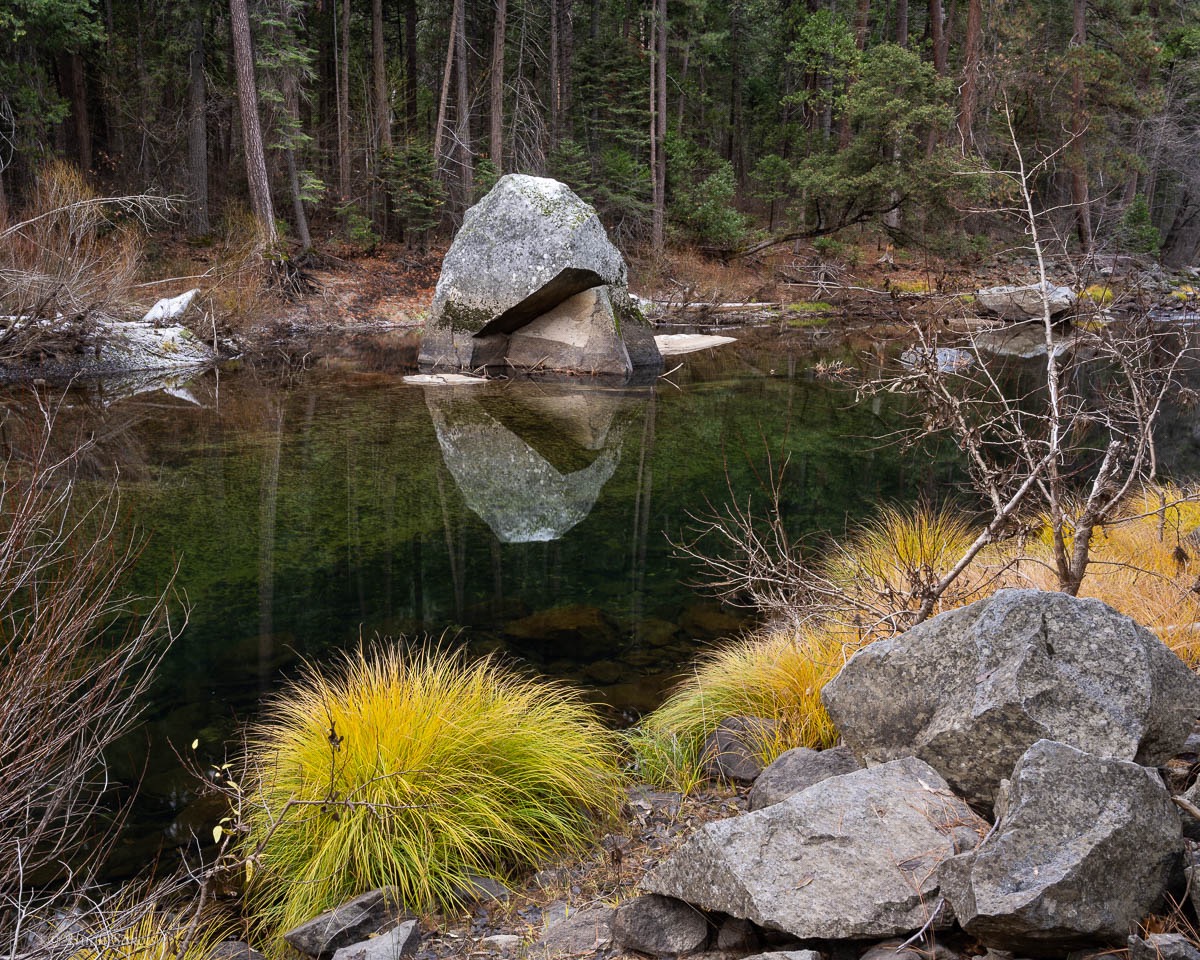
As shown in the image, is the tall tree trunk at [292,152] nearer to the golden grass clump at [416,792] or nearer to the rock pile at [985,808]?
the golden grass clump at [416,792]

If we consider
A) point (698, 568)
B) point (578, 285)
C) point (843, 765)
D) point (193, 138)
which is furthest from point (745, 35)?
point (843, 765)

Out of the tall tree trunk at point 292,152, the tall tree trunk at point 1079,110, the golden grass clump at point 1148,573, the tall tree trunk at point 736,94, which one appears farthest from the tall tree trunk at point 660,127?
the golden grass clump at point 1148,573

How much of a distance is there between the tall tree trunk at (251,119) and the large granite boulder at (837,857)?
19.2 m

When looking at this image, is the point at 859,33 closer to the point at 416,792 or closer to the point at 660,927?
the point at 416,792

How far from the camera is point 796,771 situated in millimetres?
3723

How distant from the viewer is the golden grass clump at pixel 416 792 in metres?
3.34

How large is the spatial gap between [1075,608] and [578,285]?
13.0 meters

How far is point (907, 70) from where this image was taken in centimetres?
2348

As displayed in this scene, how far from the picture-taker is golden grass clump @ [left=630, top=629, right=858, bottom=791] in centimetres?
423

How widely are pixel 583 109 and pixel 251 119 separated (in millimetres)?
12770

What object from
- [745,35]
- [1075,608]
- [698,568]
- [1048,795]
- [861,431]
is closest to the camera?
[1048,795]

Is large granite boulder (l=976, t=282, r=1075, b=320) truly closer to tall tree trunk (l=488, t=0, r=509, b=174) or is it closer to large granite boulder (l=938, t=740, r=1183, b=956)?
tall tree trunk (l=488, t=0, r=509, b=174)

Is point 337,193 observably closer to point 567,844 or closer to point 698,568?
point 698,568

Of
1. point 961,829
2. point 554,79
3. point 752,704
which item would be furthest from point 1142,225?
point 961,829
